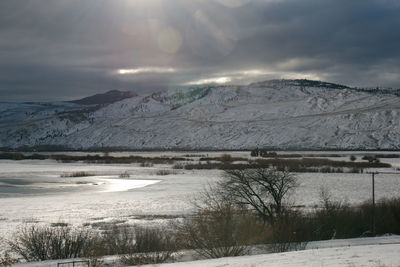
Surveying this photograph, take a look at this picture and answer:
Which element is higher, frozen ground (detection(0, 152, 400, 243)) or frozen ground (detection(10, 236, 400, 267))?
frozen ground (detection(10, 236, 400, 267))

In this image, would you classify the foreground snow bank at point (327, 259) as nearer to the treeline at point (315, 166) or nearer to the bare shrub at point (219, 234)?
the bare shrub at point (219, 234)

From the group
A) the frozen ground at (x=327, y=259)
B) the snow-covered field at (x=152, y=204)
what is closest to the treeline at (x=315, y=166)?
the snow-covered field at (x=152, y=204)

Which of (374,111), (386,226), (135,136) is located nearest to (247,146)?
(374,111)

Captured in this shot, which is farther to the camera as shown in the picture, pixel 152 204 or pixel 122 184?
pixel 122 184

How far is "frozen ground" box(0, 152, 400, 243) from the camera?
83.0ft

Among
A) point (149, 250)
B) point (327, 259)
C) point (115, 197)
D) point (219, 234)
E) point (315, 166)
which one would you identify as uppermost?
point (315, 166)

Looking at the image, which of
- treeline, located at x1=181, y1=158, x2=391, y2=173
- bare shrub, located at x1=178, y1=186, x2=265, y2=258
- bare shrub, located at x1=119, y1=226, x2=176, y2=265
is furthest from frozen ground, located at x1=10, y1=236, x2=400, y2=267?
treeline, located at x1=181, y1=158, x2=391, y2=173

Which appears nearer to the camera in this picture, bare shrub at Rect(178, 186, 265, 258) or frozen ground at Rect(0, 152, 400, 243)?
bare shrub at Rect(178, 186, 265, 258)

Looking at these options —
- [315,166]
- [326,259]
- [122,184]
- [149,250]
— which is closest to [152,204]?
[149,250]

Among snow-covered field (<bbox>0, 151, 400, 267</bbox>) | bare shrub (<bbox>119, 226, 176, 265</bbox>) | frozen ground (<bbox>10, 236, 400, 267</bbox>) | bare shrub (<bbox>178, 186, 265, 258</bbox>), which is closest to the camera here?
frozen ground (<bbox>10, 236, 400, 267</bbox>)

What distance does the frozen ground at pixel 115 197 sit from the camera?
2531 cm

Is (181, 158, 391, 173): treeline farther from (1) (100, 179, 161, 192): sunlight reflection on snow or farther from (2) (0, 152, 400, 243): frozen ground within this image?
(1) (100, 179, 161, 192): sunlight reflection on snow

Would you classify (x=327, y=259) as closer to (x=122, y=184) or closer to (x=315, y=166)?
(x=122, y=184)

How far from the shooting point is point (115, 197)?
3412cm
